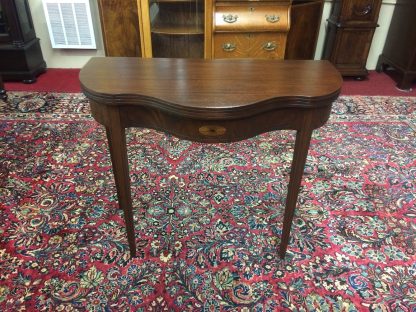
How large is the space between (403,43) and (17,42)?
3.54 meters

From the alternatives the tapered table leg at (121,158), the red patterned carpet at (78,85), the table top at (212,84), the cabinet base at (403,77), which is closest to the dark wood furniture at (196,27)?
the red patterned carpet at (78,85)

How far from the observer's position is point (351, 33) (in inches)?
123

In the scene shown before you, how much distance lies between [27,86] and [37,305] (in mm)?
2429

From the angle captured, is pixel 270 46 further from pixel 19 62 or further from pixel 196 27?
pixel 19 62

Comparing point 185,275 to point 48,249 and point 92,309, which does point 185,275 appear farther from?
point 48,249

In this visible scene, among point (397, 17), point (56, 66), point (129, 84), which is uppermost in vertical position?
point (129, 84)

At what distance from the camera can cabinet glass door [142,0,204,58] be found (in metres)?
2.76

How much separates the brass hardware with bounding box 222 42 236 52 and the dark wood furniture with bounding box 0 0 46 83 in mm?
1807

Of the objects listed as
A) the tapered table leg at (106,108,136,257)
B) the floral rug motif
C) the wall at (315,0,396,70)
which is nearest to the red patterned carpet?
the wall at (315,0,396,70)

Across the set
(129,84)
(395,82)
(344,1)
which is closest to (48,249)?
(129,84)

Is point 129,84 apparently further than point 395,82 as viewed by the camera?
No

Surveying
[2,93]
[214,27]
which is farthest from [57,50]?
[214,27]

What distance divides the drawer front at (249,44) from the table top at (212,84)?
144cm

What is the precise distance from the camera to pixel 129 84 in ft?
3.85
